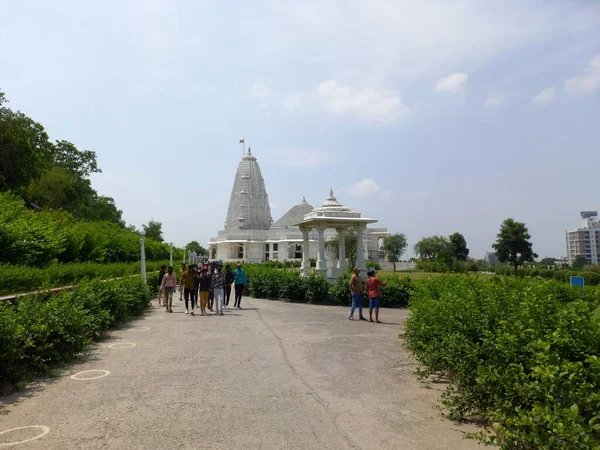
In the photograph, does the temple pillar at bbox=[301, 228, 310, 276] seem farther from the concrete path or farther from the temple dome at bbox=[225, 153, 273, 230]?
the temple dome at bbox=[225, 153, 273, 230]

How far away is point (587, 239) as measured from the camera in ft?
413

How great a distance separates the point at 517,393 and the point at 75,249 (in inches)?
741

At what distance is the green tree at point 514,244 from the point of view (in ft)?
155

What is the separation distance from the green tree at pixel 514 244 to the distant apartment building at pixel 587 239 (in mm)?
85138

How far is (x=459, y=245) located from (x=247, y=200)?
31960 mm

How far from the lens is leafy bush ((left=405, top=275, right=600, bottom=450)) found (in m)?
2.99

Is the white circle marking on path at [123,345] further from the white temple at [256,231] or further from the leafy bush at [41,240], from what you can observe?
the white temple at [256,231]

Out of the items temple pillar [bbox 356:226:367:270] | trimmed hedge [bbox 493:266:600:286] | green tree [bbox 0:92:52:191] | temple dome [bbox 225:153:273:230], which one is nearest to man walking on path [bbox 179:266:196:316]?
temple pillar [bbox 356:226:367:270]

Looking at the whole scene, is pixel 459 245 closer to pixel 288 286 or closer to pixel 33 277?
pixel 288 286

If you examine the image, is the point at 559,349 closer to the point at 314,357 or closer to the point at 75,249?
the point at 314,357

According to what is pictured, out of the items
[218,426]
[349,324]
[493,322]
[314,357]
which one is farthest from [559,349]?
[349,324]

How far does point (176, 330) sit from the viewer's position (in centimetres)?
1048

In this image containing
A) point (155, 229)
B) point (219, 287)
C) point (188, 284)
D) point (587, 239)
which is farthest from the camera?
point (587, 239)

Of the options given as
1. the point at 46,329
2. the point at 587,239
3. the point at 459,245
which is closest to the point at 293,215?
the point at 459,245
